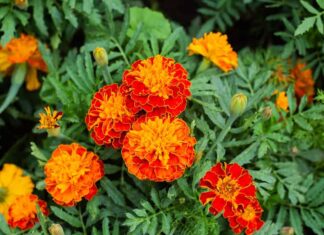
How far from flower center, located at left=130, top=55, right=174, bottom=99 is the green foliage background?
0.38 feet

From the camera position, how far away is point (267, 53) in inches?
66.2

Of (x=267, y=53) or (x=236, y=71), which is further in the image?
(x=267, y=53)

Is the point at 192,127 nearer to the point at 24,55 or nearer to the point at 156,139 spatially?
the point at 156,139

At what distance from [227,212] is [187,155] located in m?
0.15

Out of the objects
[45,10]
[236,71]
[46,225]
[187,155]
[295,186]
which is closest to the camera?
[187,155]

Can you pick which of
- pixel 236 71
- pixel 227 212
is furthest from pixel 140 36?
pixel 227 212

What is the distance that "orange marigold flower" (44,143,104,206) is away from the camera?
118 centimetres

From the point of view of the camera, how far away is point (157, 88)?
1.12 meters

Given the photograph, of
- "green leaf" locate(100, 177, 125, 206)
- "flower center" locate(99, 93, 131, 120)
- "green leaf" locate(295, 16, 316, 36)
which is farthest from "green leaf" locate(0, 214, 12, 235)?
"green leaf" locate(295, 16, 316, 36)

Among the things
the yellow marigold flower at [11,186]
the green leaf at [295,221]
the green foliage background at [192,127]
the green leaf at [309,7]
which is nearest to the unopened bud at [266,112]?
the green foliage background at [192,127]

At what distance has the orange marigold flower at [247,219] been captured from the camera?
1.16m

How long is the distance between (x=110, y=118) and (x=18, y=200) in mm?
358

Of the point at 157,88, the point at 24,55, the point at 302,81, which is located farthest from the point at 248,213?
the point at 24,55

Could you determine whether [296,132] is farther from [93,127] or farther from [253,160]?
[93,127]
